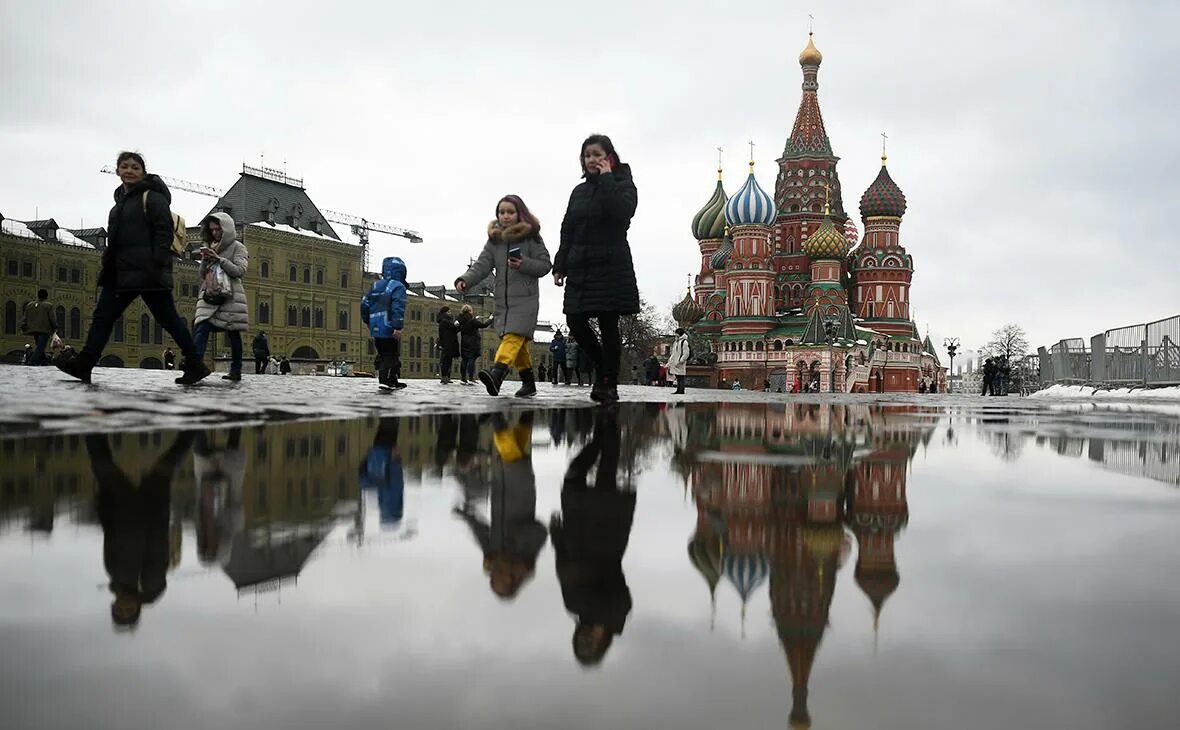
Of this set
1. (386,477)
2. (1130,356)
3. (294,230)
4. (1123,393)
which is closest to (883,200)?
(294,230)

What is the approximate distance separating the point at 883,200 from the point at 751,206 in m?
10.3

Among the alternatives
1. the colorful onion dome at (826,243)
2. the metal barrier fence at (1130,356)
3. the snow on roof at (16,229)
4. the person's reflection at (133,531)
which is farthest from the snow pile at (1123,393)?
the snow on roof at (16,229)

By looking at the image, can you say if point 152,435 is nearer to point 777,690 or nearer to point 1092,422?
point 777,690

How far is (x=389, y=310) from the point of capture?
10.4 metres

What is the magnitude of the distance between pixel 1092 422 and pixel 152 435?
6541 mm

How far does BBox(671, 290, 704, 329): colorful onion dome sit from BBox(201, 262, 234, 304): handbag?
66.2 meters

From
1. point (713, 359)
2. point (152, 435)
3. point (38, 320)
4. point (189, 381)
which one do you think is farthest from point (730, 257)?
point (152, 435)

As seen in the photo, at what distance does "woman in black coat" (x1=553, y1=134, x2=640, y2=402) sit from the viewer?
7.57 meters

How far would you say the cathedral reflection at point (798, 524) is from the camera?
1280 millimetres

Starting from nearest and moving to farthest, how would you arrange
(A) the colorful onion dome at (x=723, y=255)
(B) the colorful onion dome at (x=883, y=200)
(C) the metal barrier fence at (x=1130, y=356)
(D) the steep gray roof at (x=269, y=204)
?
(C) the metal barrier fence at (x=1130, y=356), (B) the colorful onion dome at (x=883, y=200), (D) the steep gray roof at (x=269, y=204), (A) the colorful onion dome at (x=723, y=255)

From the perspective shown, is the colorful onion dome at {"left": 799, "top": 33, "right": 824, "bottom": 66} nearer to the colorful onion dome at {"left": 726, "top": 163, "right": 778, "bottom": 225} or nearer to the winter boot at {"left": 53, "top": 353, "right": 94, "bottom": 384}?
the colorful onion dome at {"left": 726, "top": 163, "right": 778, "bottom": 225}

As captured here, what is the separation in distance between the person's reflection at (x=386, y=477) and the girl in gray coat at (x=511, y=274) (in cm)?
442

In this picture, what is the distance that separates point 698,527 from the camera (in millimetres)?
1959

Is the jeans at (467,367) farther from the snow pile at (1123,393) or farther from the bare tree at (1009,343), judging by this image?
the bare tree at (1009,343)
